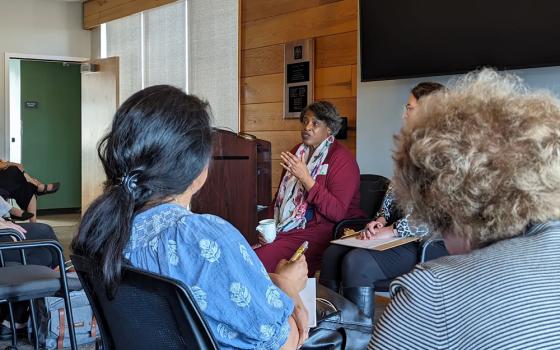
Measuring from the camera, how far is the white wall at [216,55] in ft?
17.8

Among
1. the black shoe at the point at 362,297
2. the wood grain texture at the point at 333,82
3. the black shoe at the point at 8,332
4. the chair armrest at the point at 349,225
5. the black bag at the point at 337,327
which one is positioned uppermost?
the wood grain texture at the point at 333,82

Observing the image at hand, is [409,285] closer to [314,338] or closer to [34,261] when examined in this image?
[314,338]

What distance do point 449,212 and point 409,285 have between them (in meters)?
0.18

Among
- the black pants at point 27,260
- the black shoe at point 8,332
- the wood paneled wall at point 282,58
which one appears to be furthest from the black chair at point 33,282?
the wood paneled wall at point 282,58

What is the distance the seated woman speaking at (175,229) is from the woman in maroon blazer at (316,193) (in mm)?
1914

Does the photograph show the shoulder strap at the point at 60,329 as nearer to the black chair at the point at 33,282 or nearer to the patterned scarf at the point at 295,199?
the black chair at the point at 33,282

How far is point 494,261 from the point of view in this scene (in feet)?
2.61

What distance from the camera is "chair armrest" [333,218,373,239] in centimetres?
328

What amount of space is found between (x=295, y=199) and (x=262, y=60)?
1969mm

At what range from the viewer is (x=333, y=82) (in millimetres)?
4492

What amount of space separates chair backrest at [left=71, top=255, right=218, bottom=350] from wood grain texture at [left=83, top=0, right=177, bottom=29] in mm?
5388

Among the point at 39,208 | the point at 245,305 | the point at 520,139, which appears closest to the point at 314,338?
the point at 245,305

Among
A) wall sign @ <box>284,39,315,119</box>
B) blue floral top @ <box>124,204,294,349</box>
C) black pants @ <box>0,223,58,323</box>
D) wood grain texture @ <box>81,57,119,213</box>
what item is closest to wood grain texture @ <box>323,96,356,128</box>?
wall sign @ <box>284,39,315,119</box>

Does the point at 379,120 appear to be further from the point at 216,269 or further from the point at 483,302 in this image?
the point at 483,302
